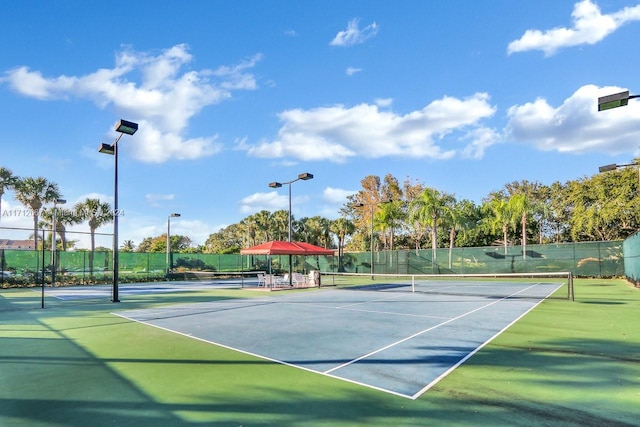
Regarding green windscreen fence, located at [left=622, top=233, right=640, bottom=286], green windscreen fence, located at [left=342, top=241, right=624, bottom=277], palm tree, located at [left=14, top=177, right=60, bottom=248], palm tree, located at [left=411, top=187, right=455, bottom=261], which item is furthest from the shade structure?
palm tree, located at [left=14, top=177, right=60, bottom=248]

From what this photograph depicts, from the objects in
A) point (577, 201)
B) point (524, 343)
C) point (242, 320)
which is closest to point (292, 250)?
point (242, 320)

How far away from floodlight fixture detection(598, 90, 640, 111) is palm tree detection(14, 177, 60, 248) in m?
43.5

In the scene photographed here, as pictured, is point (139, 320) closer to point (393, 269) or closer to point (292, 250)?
point (292, 250)

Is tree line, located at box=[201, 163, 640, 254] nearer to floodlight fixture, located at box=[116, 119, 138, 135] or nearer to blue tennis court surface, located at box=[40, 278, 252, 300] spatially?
blue tennis court surface, located at box=[40, 278, 252, 300]

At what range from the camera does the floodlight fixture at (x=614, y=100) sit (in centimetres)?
967

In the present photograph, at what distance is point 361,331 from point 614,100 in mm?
8554

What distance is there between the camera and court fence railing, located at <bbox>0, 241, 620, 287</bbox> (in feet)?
82.8

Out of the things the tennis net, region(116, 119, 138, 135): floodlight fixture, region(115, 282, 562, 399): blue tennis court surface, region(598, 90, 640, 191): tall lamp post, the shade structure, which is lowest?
the tennis net

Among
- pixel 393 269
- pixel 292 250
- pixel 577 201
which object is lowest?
pixel 393 269

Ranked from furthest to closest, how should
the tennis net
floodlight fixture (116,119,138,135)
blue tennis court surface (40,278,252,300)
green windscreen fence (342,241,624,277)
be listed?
green windscreen fence (342,241,624,277) → blue tennis court surface (40,278,252,300) → the tennis net → floodlight fixture (116,119,138,135)

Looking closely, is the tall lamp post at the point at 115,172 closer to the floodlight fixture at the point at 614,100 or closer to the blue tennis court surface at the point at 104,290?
the blue tennis court surface at the point at 104,290

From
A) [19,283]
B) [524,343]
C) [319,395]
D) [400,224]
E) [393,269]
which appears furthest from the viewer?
[400,224]

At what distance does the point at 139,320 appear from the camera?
1045 cm

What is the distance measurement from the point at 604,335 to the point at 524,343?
208cm
